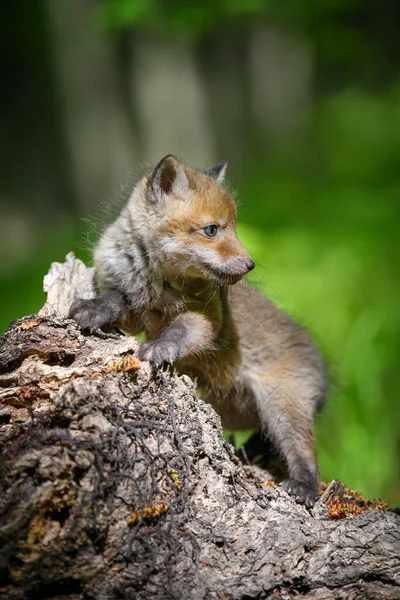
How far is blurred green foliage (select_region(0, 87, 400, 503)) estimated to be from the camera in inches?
239

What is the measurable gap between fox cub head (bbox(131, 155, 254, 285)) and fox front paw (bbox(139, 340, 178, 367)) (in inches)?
30.4

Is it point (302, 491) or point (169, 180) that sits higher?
point (169, 180)

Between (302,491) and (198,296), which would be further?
(198,296)

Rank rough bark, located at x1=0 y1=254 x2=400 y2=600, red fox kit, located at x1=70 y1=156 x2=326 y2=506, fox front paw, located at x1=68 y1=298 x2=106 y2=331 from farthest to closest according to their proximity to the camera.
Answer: red fox kit, located at x1=70 y1=156 x2=326 y2=506 < fox front paw, located at x1=68 y1=298 x2=106 y2=331 < rough bark, located at x1=0 y1=254 x2=400 y2=600

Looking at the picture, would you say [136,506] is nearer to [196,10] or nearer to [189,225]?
[189,225]

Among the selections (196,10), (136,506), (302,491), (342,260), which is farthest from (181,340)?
(196,10)

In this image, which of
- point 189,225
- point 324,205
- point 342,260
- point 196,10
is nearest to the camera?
point 189,225

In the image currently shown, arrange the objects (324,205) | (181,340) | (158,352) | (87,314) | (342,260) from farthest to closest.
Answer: (324,205), (342,260), (181,340), (87,314), (158,352)

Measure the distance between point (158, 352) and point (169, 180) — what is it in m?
1.42

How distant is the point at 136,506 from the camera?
8.90 feet

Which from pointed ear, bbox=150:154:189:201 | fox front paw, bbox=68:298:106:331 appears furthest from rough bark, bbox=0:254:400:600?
pointed ear, bbox=150:154:189:201

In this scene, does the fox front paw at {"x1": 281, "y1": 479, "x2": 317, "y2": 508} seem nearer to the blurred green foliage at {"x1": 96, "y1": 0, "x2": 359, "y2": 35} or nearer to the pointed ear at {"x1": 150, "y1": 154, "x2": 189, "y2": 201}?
the pointed ear at {"x1": 150, "y1": 154, "x2": 189, "y2": 201}

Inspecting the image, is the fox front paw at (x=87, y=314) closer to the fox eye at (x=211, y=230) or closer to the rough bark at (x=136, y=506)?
the rough bark at (x=136, y=506)

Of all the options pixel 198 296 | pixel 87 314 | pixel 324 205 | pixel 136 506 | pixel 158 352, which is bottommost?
pixel 136 506
